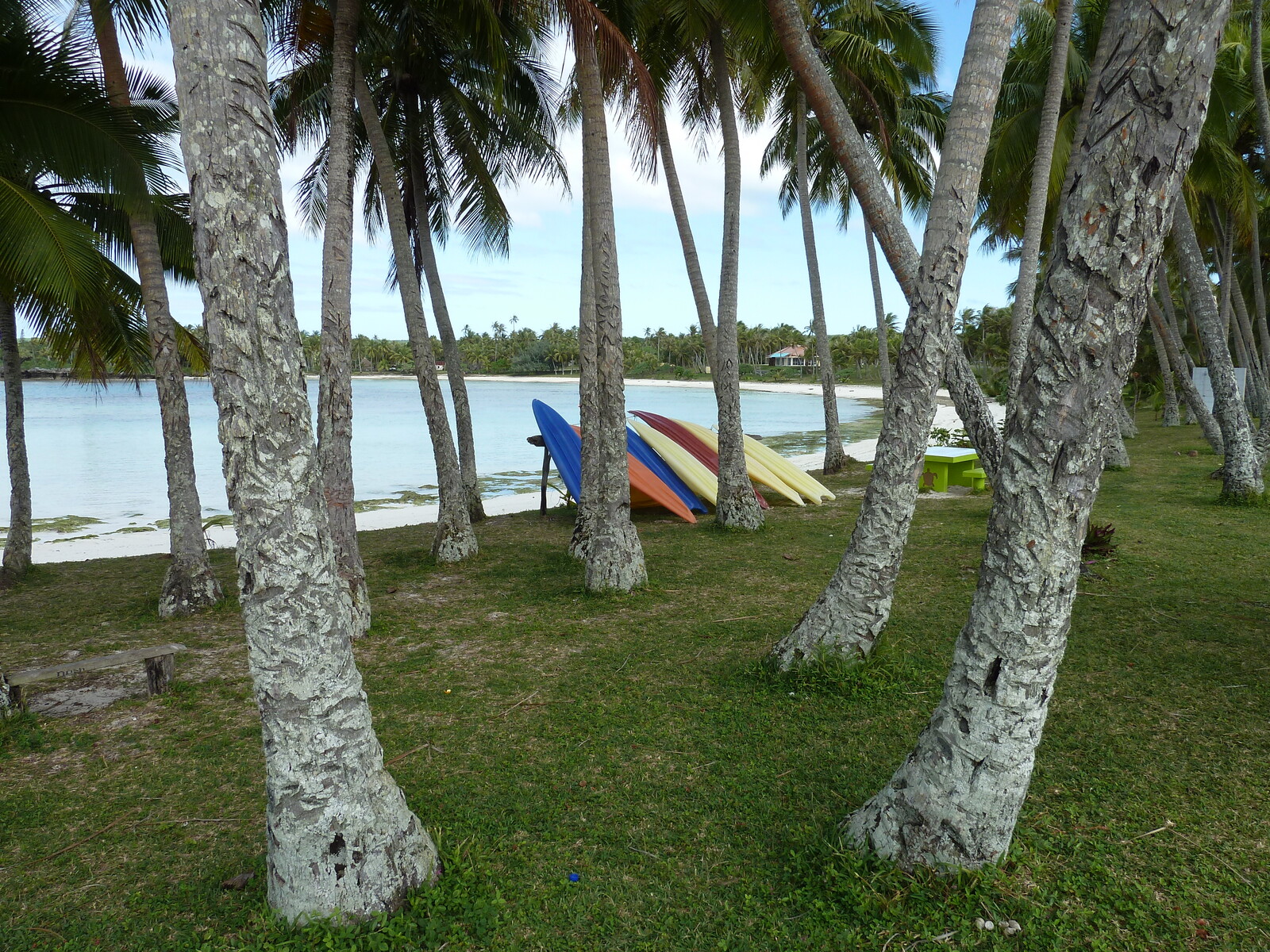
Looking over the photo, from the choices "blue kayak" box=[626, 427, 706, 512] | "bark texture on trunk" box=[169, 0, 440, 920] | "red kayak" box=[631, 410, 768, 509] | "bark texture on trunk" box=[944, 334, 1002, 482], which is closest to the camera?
"bark texture on trunk" box=[169, 0, 440, 920]

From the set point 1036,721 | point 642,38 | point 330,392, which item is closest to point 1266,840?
point 1036,721

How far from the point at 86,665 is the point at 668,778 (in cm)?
330

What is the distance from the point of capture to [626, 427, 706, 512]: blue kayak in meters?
10.8

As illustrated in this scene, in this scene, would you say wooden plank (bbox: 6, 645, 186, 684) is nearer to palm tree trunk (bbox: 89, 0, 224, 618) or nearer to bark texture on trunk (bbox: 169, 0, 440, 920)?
palm tree trunk (bbox: 89, 0, 224, 618)

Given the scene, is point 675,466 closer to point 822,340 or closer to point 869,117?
point 822,340

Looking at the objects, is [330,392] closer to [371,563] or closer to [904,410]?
[371,563]

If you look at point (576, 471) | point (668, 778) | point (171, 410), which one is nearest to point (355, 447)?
point (576, 471)

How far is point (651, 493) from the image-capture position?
9984mm

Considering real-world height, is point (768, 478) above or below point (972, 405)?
below

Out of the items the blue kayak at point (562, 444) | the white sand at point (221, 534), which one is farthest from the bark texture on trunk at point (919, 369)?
the blue kayak at point (562, 444)

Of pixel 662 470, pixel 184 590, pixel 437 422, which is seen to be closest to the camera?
pixel 184 590

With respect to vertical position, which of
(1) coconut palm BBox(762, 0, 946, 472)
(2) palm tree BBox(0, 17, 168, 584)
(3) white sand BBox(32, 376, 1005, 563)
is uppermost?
(1) coconut palm BBox(762, 0, 946, 472)

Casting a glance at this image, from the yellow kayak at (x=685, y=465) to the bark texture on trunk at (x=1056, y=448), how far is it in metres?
7.80

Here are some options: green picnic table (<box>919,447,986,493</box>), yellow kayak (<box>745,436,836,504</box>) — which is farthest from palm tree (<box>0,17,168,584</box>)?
green picnic table (<box>919,447,986,493</box>)
